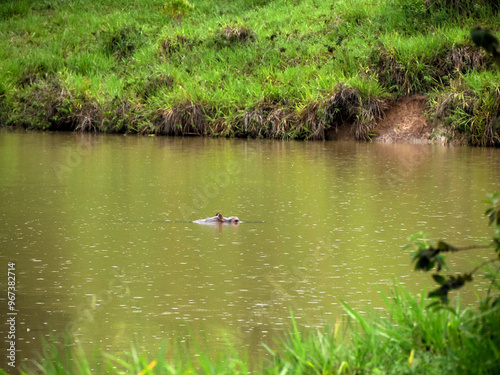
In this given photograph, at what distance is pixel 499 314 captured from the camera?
298 centimetres

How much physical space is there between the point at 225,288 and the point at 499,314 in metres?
2.47

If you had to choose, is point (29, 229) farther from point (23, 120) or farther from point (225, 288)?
point (23, 120)

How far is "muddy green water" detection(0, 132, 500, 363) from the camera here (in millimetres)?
4559

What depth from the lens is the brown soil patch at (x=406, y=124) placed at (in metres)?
17.2

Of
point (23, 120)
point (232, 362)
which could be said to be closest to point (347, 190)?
point (232, 362)

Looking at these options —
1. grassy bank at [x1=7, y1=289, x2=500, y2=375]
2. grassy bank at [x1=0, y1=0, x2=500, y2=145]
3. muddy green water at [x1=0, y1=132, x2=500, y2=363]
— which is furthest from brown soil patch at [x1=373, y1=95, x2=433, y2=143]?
grassy bank at [x1=7, y1=289, x2=500, y2=375]

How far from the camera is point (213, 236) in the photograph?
7074mm

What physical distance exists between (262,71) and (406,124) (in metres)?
3.94

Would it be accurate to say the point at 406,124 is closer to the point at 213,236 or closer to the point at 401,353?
the point at 213,236

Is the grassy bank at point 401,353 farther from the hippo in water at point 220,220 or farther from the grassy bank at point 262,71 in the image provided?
the grassy bank at point 262,71

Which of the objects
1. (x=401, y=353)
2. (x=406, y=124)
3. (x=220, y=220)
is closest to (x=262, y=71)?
(x=406, y=124)

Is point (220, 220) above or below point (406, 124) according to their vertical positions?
below

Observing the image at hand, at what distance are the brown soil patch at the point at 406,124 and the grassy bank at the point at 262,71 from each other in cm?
23

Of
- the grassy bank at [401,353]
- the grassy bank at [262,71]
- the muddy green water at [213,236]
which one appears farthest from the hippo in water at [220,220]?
the grassy bank at [262,71]
